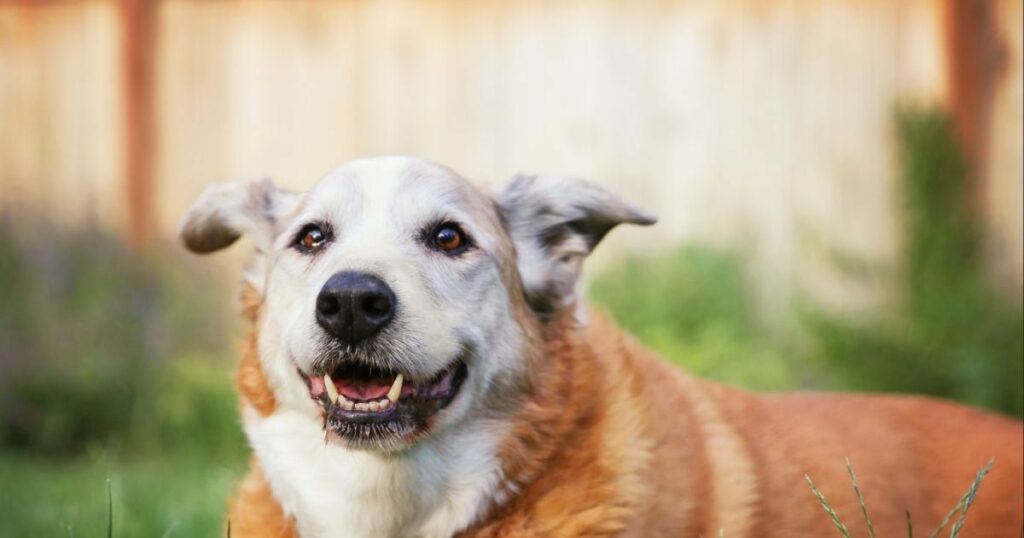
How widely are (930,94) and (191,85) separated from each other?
13.7 ft

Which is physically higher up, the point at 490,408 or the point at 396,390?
the point at 396,390

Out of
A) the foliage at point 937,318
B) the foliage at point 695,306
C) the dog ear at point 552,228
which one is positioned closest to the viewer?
the dog ear at point 552,228

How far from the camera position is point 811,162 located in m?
6.50

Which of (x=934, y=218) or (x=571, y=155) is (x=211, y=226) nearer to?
(x=571, y=155)

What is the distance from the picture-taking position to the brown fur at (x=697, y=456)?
9.46 feet

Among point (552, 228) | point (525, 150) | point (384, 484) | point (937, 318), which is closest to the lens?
point (384, 484)

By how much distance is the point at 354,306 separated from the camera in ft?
8.87

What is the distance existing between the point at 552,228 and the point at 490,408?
62cm

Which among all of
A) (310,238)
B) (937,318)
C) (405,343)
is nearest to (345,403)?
(405,343)

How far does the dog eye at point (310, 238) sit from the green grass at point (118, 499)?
91 cm

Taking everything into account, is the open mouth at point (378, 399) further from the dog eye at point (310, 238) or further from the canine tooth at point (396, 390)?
the dog eye at point (310, 238)

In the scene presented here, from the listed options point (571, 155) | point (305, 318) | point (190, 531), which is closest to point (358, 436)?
point (305, 318)

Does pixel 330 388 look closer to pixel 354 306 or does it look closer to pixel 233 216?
pixel 354 306

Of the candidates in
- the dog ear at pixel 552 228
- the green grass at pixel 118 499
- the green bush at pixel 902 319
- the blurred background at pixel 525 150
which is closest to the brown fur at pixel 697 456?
the dog ear at pixel 552 228
